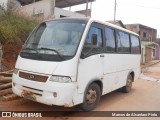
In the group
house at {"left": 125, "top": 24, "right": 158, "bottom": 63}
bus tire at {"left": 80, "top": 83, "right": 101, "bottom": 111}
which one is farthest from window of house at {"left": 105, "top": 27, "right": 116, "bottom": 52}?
house at {"left": 125, "top": 24, "right": 158, "bottom": 63}

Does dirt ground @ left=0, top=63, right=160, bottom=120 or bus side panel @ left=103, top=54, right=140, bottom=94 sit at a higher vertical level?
bus side panel @ left=103, top=54, right=140, bottom=94

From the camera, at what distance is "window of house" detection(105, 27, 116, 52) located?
641 centimetres

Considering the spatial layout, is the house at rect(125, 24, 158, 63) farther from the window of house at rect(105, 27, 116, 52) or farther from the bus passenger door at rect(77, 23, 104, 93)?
the bus passenger door at rect(77, 23, 104, 93)

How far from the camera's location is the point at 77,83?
500 cm

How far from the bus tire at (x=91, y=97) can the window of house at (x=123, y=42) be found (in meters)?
1.94

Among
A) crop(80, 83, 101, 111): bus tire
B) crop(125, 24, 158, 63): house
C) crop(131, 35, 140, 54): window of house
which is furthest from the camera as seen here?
crop(125, 24, 158, 63): house

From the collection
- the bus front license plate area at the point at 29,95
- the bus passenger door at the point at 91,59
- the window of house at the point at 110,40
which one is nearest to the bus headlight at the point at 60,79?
the bus passenger door at the point at 91,59

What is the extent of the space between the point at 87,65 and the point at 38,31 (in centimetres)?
185

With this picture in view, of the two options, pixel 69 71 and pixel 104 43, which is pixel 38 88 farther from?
pixel 104 43

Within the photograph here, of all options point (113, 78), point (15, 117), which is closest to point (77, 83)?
point (15, 117)

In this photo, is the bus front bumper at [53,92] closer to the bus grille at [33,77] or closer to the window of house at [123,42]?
the bus grille at [33,77]

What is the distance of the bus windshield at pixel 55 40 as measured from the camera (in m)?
5.06

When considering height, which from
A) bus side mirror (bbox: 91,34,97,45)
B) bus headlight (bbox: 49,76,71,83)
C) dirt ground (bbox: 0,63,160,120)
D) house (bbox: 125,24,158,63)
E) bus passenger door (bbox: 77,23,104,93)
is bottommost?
dirt ground (bbox: 0,63,160,120)

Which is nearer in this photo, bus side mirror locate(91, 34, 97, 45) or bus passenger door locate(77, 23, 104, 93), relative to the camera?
bus passenger door locate(77, 23, 104, 93)
